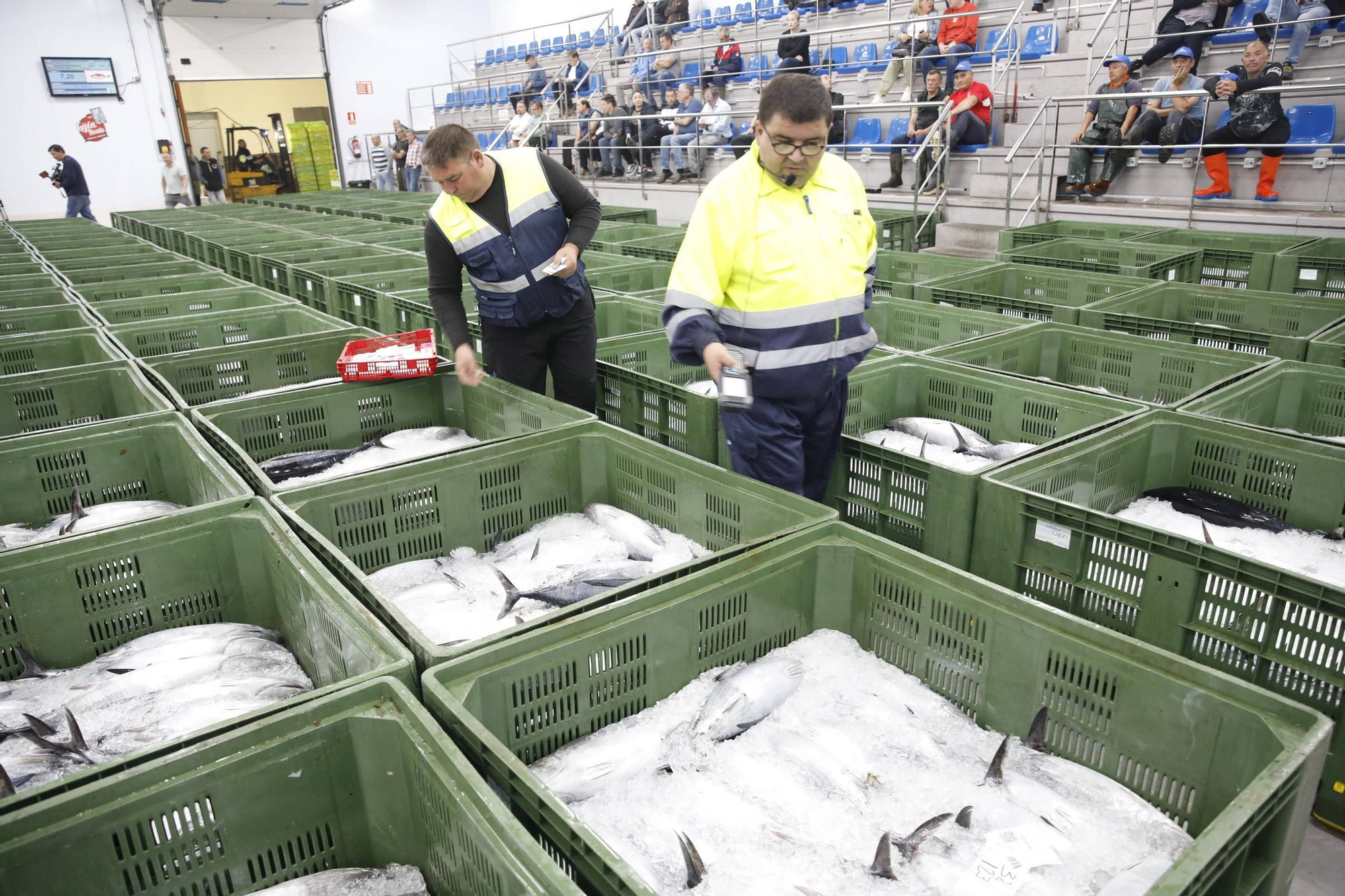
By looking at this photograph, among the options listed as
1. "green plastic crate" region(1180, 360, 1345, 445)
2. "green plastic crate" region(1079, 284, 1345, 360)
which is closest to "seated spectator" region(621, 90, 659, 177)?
"green plastic crate" region(1079, 284, 1345, 360)

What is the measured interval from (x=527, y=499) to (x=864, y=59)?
1164cm

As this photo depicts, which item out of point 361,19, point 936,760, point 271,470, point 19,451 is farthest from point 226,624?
point 361,19

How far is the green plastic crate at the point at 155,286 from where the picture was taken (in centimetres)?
523

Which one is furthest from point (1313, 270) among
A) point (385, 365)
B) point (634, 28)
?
point (634, 28)

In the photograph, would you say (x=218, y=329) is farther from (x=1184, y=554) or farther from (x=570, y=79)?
(x=570, y=79)

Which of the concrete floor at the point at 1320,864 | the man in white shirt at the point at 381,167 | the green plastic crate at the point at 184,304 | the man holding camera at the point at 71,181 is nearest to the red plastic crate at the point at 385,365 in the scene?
the green plastic crate at the point at 184,304

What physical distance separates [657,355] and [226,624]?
2459 mm

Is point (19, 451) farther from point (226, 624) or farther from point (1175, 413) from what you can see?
point (1175, 413)

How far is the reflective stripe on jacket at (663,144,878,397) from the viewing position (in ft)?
7.92

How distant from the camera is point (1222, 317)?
14.8 ft

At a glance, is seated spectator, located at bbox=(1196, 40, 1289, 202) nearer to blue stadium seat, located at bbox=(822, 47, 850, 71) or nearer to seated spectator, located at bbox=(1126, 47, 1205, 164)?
seated spectator, located at bbox=(1126, 47, 1205, 164)

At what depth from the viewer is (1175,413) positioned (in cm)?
293

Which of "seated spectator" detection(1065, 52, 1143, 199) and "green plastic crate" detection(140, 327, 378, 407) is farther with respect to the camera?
"seated spectator" detection(1065, 52, 1143, 199)

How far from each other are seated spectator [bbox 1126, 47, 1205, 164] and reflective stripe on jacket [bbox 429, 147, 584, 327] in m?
6.99
